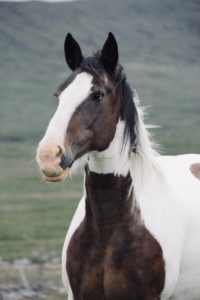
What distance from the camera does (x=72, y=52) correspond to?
743 cm

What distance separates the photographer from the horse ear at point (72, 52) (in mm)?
7387

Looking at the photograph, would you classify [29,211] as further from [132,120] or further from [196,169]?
[132,120]

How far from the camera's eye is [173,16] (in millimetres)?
180500

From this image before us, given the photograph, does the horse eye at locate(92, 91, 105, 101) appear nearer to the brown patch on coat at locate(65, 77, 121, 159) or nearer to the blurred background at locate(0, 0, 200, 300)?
the brown patch on coat at locate(65, 77, 121, 159)

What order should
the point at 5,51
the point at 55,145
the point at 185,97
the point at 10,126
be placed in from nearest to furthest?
the point at 55,145 < the point at 10,126 < the point at 185,97 < the point at 5,51

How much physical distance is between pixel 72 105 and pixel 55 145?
462 mm

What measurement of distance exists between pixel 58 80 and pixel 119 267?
125 m

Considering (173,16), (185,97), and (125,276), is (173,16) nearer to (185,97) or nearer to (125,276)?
(185,97)

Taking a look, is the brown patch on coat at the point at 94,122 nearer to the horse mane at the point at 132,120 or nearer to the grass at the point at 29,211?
the horse mane at the point at 132,120

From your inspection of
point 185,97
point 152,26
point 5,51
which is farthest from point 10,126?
point 152,26

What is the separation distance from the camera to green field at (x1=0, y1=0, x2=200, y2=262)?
53175mm

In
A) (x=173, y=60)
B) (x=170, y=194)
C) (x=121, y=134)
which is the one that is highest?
(x=121, y=134)

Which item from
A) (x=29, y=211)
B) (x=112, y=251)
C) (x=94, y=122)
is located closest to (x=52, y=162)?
(x=94, y=122)

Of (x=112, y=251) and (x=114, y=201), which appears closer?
(x=112, y=251)
